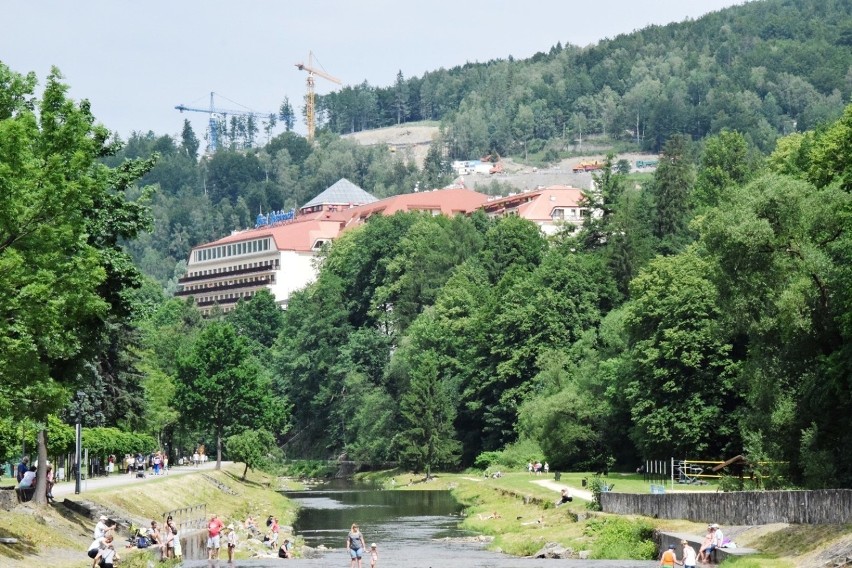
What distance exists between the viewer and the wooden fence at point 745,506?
44.9 meters

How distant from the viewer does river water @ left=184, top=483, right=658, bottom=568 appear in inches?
2191

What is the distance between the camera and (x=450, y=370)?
145 metres

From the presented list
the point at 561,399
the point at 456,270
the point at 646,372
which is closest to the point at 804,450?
the point at 646,372

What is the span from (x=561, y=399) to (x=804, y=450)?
138 feet

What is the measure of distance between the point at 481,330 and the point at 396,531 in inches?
2290

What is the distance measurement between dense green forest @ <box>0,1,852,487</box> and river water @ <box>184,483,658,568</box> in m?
8.79

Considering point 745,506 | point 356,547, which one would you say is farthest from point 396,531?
point 745,506

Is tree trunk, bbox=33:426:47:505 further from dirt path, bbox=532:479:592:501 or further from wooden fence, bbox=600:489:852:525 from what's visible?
dirt path, bbox=532:479:592:501

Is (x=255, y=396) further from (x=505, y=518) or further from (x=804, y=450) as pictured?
(x=804, y=450)

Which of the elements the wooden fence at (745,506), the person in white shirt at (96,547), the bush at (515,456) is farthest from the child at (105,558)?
the bush at (515,456)

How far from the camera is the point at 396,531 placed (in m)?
79.4

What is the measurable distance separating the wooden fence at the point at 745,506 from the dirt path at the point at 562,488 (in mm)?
12298

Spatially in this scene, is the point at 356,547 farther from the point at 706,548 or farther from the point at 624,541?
the point at 706,548

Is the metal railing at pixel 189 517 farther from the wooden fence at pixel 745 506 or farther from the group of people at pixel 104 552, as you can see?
the group of people at pixel 104 552
